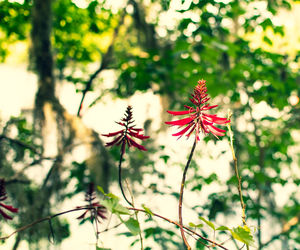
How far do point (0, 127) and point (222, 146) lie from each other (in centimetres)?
163

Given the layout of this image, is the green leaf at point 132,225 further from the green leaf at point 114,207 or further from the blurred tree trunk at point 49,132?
the blurred tree trunk at point 49,132

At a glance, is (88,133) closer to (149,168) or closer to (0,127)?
(0,127)

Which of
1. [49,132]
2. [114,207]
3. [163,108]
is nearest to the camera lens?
[114,207]

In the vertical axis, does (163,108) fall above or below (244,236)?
above

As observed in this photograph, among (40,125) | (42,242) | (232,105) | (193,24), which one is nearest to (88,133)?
(40,125)

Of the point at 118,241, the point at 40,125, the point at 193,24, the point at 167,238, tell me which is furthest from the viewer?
the point at 118,241

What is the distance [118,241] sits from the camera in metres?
3.19

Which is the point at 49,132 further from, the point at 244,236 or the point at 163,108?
the point at 244,236

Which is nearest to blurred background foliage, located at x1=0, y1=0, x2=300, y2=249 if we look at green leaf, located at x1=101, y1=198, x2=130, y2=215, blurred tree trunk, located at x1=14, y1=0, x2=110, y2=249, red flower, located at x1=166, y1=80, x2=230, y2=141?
blurred tree trunk, located at x1=14, y1=0, x2=110, y2=249

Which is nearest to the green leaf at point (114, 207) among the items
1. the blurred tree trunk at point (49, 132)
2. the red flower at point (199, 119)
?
the red flower at point (199, 119)

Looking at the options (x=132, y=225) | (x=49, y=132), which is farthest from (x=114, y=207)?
(x=49, y=132)

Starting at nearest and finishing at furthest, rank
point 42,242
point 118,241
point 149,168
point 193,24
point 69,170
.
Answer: point 42,242, point 193,24, point 69,170, point 149,168, point 118,241

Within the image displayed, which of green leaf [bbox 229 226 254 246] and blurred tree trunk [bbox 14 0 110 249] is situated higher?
blurred tree trunk [bbox 14 0 110 249]

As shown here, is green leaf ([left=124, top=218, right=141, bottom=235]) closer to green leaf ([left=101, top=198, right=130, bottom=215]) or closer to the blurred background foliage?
green leaf ([left=101, top=198, right=130, bottom=215])
